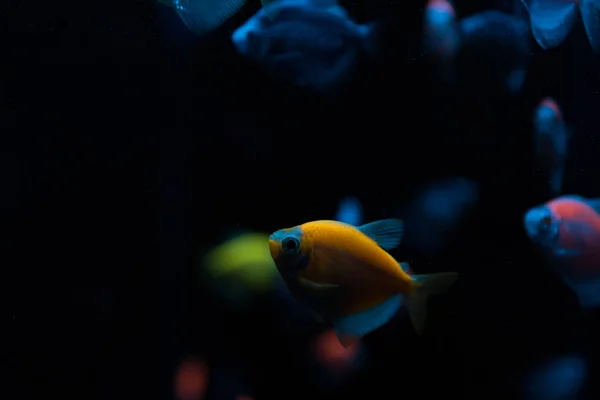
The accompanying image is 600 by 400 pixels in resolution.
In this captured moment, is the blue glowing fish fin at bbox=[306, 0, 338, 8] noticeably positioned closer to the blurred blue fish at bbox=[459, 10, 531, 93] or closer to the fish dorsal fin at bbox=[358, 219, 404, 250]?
the blurred blue fish at bbox=[459, 10, 531, 93]

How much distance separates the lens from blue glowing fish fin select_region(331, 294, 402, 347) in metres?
1.37

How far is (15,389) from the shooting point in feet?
5.61

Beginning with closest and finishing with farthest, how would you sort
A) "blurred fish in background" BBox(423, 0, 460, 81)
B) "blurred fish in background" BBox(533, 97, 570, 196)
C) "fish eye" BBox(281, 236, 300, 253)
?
"fish eye" BBox(281, 236, 300, 253) → "blurred fish in background" BBox(423, 0, 460, 81) → "blurred fish in background" BBox(533, 97, 570, 196)

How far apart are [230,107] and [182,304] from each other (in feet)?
2.44

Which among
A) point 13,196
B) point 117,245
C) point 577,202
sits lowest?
point 577,202

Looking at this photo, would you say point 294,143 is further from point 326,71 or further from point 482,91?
point 482,91

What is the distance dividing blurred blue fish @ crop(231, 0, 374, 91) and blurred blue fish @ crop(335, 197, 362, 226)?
0.45 meters

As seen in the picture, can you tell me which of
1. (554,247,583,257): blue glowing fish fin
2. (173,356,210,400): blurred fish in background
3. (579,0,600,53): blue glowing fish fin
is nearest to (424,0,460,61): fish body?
(579,0,600,53): blue glowing fish fin

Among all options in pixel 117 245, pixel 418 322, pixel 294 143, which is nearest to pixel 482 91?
pixel 294 143

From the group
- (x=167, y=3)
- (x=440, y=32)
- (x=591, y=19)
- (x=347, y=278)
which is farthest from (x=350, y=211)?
(x=591, y=19)

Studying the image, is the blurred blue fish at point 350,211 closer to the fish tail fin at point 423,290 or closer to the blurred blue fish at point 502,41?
the fish tail fin at point 423,290

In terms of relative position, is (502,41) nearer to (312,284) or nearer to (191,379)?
(312,284)

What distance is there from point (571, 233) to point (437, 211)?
490 millimetres

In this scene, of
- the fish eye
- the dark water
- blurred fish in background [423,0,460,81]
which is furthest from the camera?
blurred fish in background [423,0,460,81]
